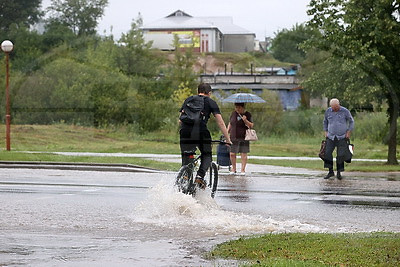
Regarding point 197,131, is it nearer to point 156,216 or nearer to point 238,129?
point 156,216

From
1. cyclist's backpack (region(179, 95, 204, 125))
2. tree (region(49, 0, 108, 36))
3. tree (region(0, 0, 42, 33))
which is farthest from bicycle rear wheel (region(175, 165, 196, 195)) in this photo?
tree (region(49, 0, 108, 36))

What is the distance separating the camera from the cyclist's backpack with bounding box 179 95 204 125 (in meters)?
12.5

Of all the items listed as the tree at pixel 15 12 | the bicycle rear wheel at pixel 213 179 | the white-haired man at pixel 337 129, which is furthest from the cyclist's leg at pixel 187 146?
the tree at pixel 15 12

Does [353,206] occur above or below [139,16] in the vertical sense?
below

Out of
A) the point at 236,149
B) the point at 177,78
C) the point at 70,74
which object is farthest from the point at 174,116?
the point at 236,149

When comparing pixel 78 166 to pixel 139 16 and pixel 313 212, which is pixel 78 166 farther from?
pixel 139 16

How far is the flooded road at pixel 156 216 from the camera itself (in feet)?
29.6

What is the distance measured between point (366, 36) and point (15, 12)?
271 ft

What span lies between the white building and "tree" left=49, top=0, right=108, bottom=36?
8.97 metres

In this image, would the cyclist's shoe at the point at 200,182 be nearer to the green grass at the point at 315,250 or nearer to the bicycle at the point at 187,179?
the bicycle at the point at 187,179

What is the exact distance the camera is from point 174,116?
45.6 meters

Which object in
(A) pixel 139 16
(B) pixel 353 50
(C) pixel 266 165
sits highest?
(A) pixel 139 16

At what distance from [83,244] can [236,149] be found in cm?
1127

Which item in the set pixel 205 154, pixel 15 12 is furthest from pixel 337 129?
pixel 15 12
